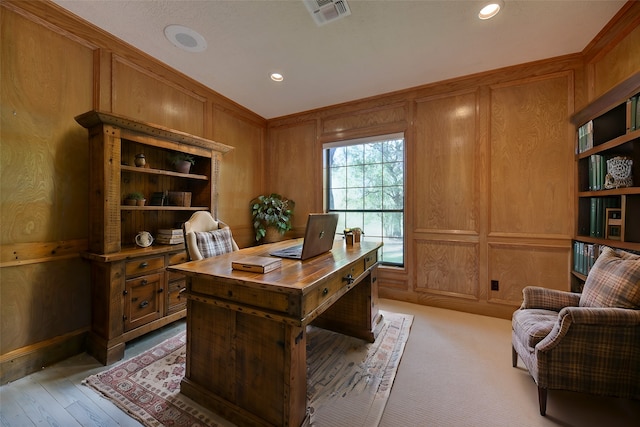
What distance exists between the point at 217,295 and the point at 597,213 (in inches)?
122

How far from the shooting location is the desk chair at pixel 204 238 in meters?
1.87

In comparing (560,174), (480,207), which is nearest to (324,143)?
(480,207)

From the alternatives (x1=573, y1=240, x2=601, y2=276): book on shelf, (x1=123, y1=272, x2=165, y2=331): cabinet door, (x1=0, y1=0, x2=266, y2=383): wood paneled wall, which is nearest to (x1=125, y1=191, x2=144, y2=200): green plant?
(x1=0, y1=0, x2=266, y2=383): wood paneled wall

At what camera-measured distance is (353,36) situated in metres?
2.17

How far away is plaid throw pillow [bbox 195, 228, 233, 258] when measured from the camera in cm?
194

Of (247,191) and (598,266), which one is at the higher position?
(247,191)

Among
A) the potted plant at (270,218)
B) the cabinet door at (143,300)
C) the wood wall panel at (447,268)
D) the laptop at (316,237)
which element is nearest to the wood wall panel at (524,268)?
the wood wall panel at (447,268)

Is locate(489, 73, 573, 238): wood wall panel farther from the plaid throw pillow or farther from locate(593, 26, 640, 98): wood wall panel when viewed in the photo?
the plaid throw pillow

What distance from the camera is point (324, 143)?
12.2ft

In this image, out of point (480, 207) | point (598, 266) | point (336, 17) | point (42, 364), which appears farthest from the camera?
point (480, 207)

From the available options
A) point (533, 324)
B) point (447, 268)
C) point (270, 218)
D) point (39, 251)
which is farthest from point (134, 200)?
point (447, 268)

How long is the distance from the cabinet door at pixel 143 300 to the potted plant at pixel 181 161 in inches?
42.4

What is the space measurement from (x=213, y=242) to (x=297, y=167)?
2.19 m

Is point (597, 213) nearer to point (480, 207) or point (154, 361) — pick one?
point (480, 207)
